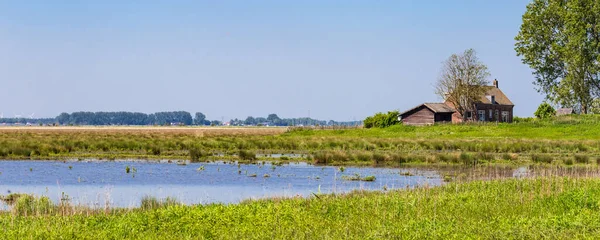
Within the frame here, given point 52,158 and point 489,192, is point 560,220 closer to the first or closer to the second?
point 489,192

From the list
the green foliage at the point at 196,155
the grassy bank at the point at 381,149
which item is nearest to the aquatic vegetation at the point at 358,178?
the grassy bank at the point at 381,149

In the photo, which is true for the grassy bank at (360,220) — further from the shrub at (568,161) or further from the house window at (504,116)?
the house window at (504,116)

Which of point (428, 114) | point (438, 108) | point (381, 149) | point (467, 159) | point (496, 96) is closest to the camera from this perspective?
point (467, 159)

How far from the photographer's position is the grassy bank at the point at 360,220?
16.5 m

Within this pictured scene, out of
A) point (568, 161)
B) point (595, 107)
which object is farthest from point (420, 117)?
point (568, 161)

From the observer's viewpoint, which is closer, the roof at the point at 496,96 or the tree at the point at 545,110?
the roof at the point at 496,96

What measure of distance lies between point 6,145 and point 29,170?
53.6 feet

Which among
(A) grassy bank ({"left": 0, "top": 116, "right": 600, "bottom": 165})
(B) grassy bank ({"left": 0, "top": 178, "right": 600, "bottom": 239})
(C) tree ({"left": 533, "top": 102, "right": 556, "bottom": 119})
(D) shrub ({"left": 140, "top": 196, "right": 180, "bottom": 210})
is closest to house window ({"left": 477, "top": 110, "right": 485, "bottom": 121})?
(A) grassy bank ({"left": 0, "top": 116, "right": 600, "bottom": 165})

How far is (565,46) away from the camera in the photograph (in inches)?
2852

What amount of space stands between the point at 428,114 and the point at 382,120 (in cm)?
805

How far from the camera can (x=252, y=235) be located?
53.5ft

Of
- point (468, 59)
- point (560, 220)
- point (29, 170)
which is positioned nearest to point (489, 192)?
point (560, 220)

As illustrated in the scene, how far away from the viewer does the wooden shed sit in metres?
101

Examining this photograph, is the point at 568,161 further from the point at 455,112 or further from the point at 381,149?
the point at 455,112
